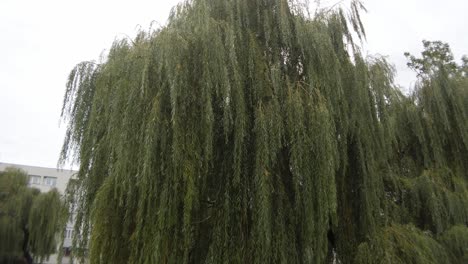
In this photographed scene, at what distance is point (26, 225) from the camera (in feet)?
57.0

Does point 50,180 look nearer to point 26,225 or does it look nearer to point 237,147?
point 26,225

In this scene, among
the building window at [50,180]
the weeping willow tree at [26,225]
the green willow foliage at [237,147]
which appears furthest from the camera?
the building window at [50,180]

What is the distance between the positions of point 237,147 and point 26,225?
17024 mm

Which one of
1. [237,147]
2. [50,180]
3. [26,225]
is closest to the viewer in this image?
[237,147]

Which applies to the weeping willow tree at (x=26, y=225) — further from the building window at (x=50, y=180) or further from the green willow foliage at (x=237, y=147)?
the building window at (x=50, y=180)

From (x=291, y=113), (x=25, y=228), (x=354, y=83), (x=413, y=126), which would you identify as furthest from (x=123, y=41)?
(x=25, y=228)

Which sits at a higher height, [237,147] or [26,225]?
[26,225]

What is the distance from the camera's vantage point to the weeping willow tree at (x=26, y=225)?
1653 cm

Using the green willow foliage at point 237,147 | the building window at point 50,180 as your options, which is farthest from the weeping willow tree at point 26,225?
the building window at point 50,180

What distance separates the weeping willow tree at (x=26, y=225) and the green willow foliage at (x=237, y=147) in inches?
535

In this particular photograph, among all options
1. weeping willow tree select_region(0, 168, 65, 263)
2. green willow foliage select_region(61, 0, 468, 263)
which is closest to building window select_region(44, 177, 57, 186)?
weeping willow tree select_region(0, 168, 65, 263)

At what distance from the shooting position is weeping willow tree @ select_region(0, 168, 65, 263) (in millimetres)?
16531

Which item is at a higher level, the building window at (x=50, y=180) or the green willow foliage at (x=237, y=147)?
the building window at (x=50, y=180)

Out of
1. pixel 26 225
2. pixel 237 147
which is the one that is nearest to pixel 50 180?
pixel 26 225
